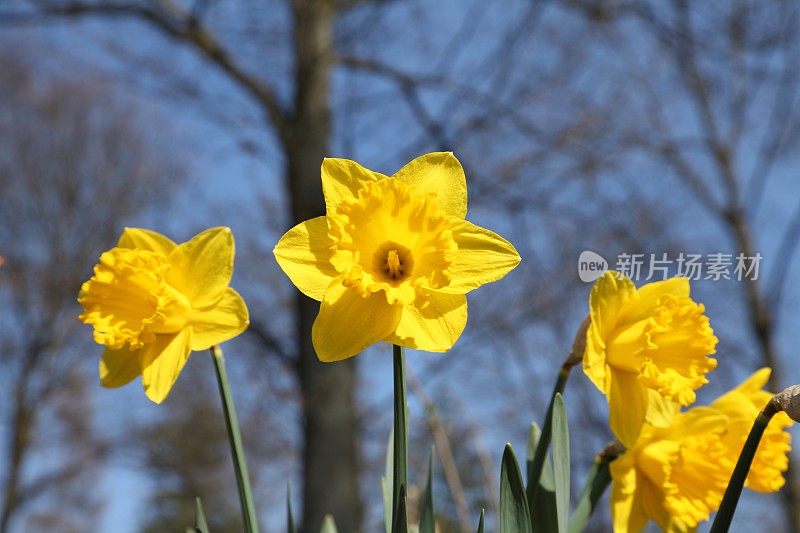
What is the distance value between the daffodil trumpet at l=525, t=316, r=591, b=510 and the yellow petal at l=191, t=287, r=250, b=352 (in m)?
0.31

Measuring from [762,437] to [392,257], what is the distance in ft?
1.36

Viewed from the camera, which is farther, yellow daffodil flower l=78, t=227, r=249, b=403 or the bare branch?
the bare branch

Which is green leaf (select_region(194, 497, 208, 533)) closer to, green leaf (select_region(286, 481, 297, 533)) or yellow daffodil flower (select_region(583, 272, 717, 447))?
green leaf (select_region(286, 481, 297, 533))

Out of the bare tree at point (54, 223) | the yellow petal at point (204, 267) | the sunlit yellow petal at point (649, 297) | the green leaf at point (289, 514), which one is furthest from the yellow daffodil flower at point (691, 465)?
the bare tree at point (54, 223)

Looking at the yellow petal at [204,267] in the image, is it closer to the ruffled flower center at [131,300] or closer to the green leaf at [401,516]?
the ruffled flower center at [131,300]

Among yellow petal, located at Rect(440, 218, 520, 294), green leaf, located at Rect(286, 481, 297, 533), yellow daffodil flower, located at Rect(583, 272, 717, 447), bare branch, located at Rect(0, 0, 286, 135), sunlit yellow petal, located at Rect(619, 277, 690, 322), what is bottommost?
green leaf, located at Rect(286, 481, 297, 533)

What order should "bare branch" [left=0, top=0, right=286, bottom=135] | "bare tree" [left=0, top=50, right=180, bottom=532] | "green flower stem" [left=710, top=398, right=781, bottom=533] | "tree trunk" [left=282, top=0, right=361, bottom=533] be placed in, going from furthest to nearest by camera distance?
"bare tree" [left=0, top=50, right=180, bottom=532] < "bare branch" [left=0, top=0, right=286, bottom=135] < "tree trunk" [left=282, top=0, right=361, bottom=533] < "green flower stem" [left=710, top=398, right=781, bottom=533]

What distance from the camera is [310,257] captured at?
27.5 inches

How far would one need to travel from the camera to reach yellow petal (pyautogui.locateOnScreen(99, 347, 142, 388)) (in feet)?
2.61

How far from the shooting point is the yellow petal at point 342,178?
28.3 inches

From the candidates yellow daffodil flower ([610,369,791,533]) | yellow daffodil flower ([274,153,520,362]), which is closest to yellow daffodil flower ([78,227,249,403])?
yellow daffodil flower ([274,153,520,362])

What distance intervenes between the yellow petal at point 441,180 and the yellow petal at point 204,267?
0.64 ft

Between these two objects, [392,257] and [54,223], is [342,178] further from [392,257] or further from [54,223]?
[54,223]

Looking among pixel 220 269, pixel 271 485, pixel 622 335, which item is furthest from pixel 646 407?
pixel 271 485
